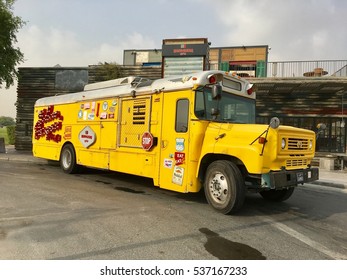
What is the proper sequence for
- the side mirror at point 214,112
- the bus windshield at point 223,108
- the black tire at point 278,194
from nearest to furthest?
the side mirror at point 214,112, the bus windshield at point 223,108, the black tire at point 278,194

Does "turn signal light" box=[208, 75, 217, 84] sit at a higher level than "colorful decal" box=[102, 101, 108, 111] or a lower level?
higher

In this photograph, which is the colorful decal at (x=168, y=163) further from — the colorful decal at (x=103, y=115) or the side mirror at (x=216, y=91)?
the colorful decal at (x=103, y=115)

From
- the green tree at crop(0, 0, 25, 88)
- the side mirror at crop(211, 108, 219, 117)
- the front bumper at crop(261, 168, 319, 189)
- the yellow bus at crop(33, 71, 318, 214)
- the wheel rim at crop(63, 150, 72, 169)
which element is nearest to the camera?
the front bumper at crop(261, 168, 319, 189)

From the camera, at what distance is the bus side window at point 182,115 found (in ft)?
21.5

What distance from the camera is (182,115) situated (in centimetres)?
666

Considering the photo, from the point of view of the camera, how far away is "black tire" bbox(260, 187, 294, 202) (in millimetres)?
7177

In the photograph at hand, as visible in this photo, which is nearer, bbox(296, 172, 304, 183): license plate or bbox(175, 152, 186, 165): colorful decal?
bbox(296, 172, 304, 183): license plate

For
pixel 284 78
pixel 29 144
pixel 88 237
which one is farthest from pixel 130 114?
pixel 29 144

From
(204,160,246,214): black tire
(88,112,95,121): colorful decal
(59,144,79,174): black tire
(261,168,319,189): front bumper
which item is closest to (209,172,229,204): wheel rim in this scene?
(204,160,246,214): black tire

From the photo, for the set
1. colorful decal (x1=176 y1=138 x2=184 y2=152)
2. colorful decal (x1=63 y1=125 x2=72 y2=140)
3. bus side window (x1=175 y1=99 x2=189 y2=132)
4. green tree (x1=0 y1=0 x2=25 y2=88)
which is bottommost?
colorful decal (x1=176 y1=138 x2=184 y2=152)

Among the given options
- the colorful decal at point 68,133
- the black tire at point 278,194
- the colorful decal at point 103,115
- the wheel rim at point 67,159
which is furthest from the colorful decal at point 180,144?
the colorful decal at point 68,133

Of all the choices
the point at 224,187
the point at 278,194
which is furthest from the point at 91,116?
the point at 278,194

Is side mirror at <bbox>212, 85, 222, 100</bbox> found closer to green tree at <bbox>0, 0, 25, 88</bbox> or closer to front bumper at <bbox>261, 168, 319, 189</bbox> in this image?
front bumper at <bbox>261, 168, 319, 189</bbox>

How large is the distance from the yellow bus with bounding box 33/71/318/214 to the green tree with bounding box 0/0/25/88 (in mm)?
Answer: 11104
